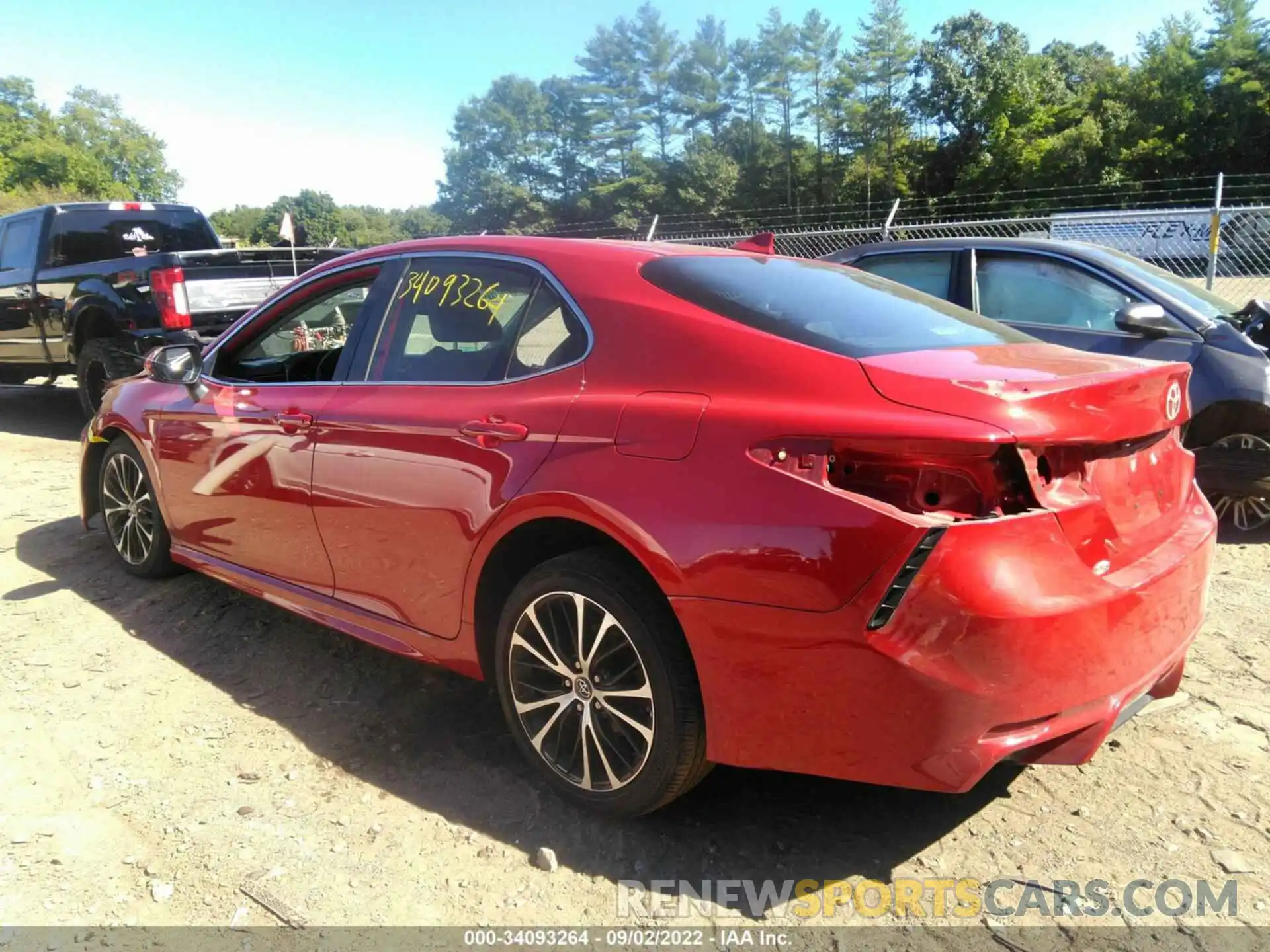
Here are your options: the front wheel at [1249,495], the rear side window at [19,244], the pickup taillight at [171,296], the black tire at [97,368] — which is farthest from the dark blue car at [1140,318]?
the rear side window at [19,244]

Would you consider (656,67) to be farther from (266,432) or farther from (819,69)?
(266,432)

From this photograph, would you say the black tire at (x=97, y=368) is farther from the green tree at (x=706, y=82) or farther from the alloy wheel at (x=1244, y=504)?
the green tree at (x=706, y=82)

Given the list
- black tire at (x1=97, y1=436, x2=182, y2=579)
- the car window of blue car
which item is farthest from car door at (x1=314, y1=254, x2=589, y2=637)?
the car window of blue car

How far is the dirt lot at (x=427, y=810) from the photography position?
7.58ft

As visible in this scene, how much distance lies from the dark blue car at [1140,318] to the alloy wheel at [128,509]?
4.65m

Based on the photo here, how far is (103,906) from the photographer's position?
2.28 m

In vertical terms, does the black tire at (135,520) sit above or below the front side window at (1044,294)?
below

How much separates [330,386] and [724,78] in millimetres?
64438

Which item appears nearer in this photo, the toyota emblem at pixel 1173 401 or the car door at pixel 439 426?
the toyota emblem at pixel 1173 401

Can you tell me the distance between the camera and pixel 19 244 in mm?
9102

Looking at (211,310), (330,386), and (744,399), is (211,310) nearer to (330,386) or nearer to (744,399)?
(330,386)

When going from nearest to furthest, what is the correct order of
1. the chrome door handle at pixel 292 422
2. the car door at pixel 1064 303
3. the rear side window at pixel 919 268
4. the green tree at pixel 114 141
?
the chrome door handle at pixel 292 422 → the car door at pixel 1064 303 → the rear side window at pixel 919 268 → the green tree at pixel 114 141

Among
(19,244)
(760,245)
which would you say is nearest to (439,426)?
(760,245)

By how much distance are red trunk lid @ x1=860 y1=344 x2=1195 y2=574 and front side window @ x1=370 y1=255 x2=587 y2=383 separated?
3.29 ft
